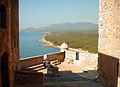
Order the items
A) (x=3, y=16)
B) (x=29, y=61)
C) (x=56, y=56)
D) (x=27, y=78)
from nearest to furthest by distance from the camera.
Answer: (x=3, y=16) < (x=27, y=78) < (x=29, y=61) < (x=56, y=56)

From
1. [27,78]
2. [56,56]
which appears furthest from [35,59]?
[27,78]

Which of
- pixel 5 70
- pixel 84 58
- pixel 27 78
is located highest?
pixel 5 70

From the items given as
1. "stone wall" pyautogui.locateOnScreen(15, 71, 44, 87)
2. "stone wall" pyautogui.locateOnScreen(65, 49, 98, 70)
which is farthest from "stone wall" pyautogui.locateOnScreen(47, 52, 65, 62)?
"stone wall" pyautogui.locateOnScreen(15, 71, 44, 87)

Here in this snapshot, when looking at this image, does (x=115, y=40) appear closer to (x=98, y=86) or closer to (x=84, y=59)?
(x=98, y=86)

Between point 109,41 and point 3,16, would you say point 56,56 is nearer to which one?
point 109,41

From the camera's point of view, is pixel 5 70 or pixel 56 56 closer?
pixel 5 70

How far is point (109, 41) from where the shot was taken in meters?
8.75

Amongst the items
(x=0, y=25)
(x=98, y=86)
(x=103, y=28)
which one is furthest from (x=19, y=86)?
(x=103, y=28)

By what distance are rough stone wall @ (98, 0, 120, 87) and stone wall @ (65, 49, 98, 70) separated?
6208mm

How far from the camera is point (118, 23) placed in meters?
7.79

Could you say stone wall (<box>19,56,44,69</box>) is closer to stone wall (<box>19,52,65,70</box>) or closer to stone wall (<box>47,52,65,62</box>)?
stone wall (<box>19,52,65,70</box>)

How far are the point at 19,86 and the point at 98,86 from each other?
15.0ft

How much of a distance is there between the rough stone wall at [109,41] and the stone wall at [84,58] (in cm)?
621

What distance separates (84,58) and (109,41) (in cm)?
842
